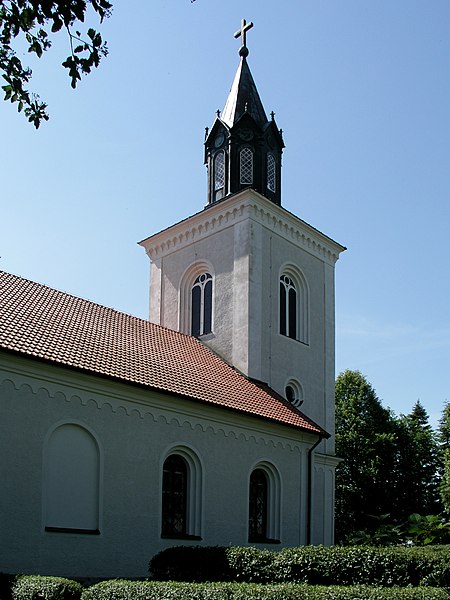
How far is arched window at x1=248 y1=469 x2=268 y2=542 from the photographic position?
18797mm

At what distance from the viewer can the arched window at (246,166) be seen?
25.0m

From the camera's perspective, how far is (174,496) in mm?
A: 16828

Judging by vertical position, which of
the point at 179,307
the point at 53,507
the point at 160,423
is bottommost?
the point at 53,507

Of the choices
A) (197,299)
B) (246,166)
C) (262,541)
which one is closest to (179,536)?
(262,541)

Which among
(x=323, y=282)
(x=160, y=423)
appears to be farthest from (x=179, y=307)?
(x=160, y=423)

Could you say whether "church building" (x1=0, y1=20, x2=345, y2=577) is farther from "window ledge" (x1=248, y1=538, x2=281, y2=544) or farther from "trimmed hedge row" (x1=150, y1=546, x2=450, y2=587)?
"trimmed hedge row" (x1=150, y1=546, x2=450, y2=587)

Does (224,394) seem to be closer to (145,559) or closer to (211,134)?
(145,559)

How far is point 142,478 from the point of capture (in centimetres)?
1575

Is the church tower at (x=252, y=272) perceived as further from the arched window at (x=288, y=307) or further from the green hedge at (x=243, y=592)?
the green hedge at (x=243, y=592)

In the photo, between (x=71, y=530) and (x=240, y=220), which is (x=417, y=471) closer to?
(x=240, y=220)

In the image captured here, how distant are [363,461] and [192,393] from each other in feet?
79.3

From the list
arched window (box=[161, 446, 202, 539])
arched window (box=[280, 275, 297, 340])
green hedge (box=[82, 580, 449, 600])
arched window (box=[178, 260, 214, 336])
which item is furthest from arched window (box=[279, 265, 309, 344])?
green hedge (box=[82, 580, 449, 600])

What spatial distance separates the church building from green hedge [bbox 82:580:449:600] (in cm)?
364

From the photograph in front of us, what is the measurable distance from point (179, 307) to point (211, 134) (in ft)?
21.3
